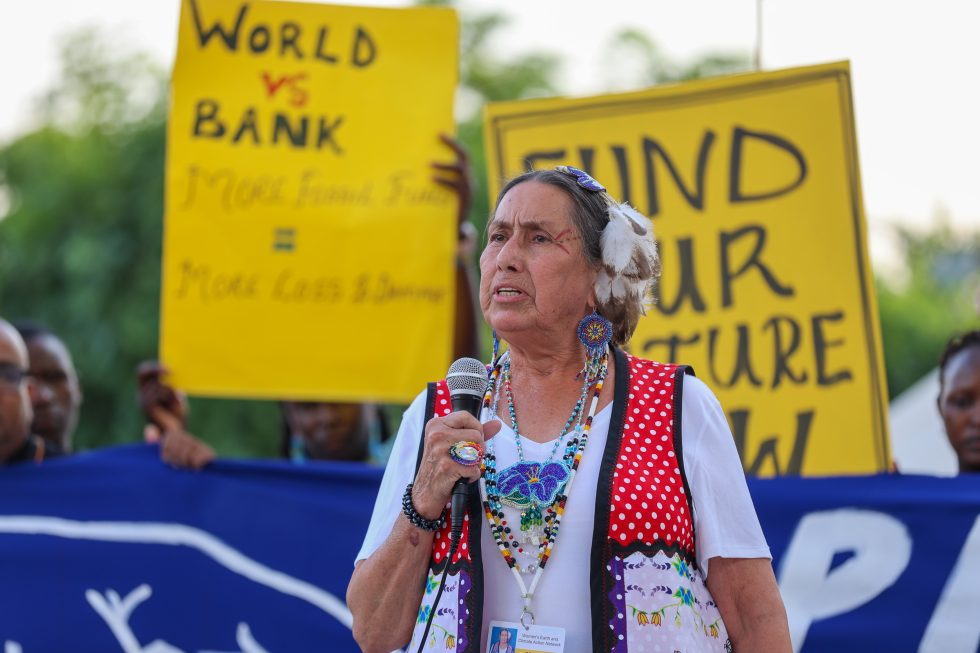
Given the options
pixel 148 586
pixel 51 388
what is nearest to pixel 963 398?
pixel 148 586

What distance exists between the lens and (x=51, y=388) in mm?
5090

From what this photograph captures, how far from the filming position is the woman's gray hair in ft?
8.51

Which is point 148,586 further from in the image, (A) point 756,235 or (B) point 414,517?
(A) point 756,235

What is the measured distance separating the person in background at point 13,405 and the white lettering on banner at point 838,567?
103 inches

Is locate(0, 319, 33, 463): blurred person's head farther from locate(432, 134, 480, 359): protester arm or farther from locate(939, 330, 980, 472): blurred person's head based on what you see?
locate(939, 330, 980, 472): blurred person's head

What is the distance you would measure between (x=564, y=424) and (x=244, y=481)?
2.08 meters

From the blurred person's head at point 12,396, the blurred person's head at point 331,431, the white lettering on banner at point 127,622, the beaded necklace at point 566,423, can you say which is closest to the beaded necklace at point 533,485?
the beaded necklace at point 566,423

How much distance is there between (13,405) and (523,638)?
2667mm

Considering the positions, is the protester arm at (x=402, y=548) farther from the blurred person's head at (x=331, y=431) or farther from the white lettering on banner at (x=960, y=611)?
the blurred person's head at (x=331, y=431)

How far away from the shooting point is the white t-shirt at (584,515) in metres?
2.34

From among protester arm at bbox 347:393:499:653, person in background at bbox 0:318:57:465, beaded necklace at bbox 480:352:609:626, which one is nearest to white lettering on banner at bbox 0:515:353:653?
person in background at bbox 0:318:57:465

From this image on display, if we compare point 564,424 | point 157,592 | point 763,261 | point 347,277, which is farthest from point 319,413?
point 564,424

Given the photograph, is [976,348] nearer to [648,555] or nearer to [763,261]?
[763,261]

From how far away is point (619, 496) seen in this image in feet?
7.66
